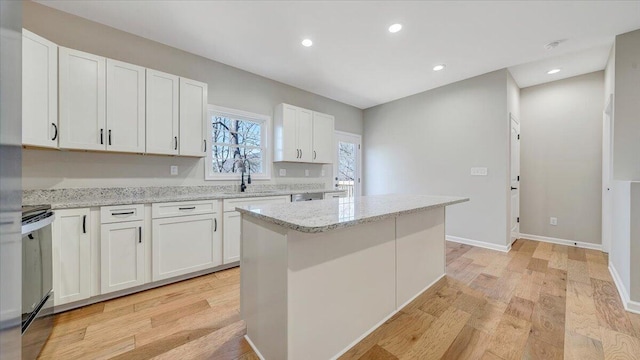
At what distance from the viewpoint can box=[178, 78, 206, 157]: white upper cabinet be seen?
2.75m

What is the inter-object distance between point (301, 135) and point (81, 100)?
259 centimetres

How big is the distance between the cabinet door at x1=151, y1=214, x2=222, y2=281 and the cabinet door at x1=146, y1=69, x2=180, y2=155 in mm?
804

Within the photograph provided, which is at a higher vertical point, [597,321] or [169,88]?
[169,88]

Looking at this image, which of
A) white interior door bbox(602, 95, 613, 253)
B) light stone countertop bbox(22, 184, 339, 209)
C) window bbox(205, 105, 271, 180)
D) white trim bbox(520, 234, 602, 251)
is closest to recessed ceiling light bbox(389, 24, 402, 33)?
window bbox(205, 105, 271, 180)

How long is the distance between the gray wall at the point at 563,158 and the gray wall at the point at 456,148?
112 cm

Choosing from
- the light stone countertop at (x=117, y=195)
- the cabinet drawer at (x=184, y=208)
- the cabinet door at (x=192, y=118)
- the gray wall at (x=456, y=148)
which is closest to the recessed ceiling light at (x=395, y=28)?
the gray wall at (x=456, y=148)

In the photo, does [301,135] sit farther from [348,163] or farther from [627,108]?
[627,108]

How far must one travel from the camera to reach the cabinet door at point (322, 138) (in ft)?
13.8

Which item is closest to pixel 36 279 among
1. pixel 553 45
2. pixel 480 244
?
pixel 480 244

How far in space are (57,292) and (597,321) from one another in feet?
13.9

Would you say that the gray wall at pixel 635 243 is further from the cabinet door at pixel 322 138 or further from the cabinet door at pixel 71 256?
the cabinet door at pixel 71 256

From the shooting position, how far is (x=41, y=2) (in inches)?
87.2

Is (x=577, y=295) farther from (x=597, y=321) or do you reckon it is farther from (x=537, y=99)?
(x=537, y=99)

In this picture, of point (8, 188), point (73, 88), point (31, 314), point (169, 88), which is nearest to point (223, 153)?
point (169, 88)
